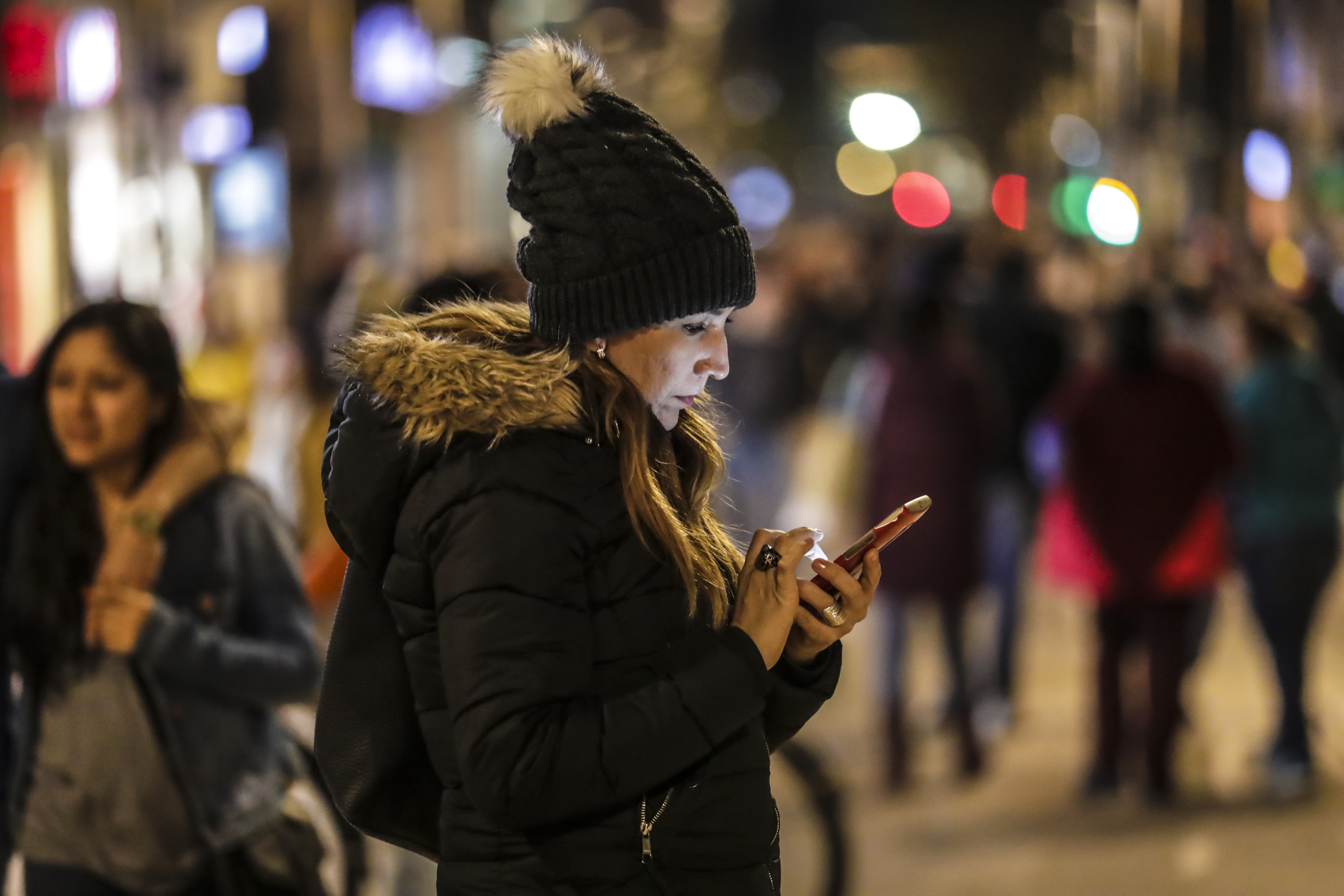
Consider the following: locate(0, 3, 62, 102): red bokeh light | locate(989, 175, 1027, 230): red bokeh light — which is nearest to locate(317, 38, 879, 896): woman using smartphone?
locate(0, 3, 62, 102): red bokeh light

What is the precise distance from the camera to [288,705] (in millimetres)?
3371

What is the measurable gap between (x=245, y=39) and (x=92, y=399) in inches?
685

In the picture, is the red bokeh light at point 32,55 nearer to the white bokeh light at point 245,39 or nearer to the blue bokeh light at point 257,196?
the white bokeh light at point 245,39

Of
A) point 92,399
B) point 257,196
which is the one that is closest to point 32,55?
point 92,399

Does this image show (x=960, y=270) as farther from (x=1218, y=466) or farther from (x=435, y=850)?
(x=435, y=850)

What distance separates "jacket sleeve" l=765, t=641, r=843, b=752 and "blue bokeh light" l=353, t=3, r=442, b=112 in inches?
701

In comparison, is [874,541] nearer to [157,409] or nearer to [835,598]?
[835,598]

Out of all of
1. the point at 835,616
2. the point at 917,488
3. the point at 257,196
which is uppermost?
the point at 257,196

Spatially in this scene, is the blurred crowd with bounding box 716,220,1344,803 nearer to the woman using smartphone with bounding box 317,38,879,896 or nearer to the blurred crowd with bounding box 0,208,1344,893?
the blurred crowd with bounding box 0,208,1344,893

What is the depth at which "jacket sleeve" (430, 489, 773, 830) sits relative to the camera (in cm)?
202

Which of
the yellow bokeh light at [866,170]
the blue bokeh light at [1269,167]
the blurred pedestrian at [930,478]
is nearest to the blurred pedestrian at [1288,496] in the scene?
the blurred pedestrian at [930,478]

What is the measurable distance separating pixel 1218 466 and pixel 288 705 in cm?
473

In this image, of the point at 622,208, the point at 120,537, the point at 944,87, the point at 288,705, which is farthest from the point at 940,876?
the point at 944,87

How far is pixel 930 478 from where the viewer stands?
7293 mm
